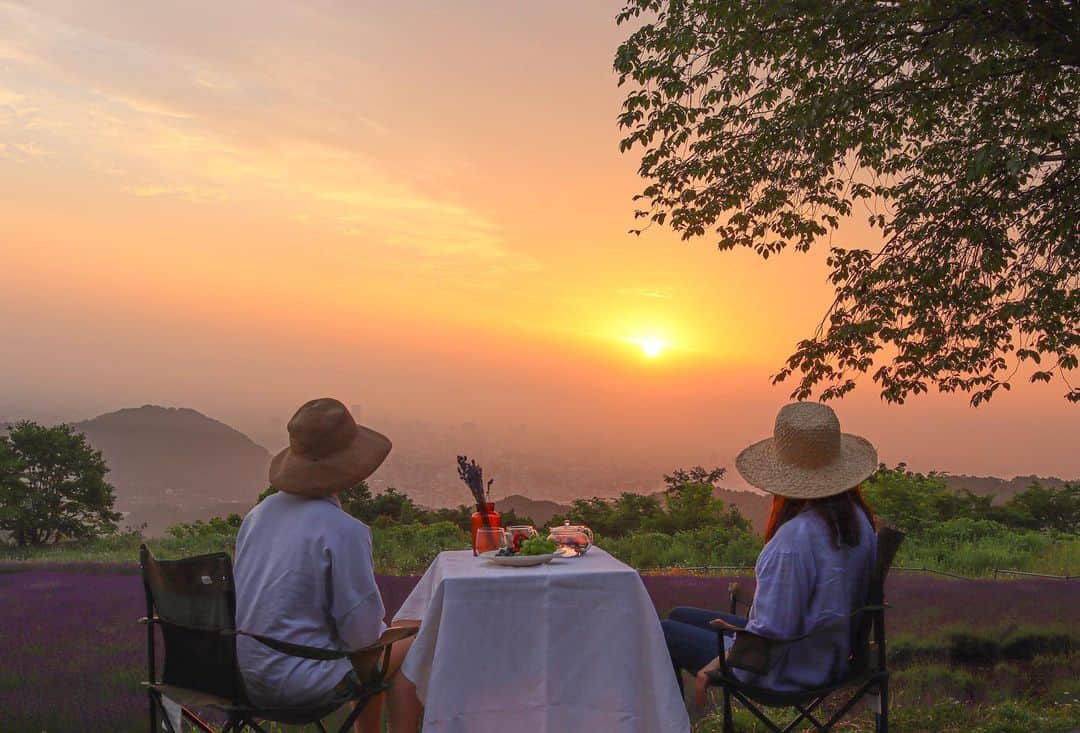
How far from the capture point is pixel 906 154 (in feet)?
36.3

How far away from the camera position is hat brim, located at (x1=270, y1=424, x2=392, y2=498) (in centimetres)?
360

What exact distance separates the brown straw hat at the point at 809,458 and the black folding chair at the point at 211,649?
157 centimetres

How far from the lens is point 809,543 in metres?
3.54

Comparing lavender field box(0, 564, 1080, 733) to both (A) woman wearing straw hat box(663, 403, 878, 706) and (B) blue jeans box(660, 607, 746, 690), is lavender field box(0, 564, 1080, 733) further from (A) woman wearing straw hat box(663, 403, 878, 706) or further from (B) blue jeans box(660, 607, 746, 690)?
(A) woman wearing straw hat box(663, 403, 878, 706)

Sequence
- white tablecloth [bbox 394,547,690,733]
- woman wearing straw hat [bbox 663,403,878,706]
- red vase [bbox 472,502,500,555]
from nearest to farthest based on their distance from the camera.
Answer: woman wearing straw hat [bbox 663,403,878,706] < white tablecloth [bbox 394,547,690,733] < red vase [bbox 472,502,500,555]

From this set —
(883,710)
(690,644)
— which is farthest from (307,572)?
(883,710)

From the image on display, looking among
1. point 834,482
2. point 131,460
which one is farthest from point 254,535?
point 131,460

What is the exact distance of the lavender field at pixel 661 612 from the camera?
5180mm

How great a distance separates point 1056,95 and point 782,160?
2.76 meters

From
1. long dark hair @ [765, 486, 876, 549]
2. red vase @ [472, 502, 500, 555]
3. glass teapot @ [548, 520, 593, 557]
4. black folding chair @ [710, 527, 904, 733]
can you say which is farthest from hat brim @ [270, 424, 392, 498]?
long dark hair @ [765, 486, 876, 549]

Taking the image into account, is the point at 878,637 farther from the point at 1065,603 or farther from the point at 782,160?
the point at 782,160

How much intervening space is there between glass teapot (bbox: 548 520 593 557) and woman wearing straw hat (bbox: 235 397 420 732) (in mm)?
1158

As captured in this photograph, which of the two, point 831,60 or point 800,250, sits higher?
point 831,60

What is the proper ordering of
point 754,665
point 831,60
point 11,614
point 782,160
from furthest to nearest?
1. point 782,160
2. point 831,60
3. point 11,614
4. point 754,665
